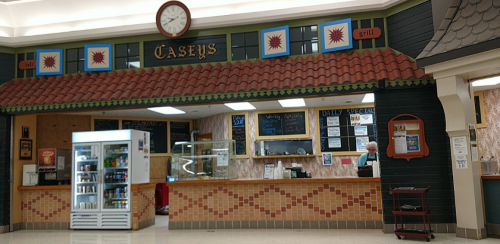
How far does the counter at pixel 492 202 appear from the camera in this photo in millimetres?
6578

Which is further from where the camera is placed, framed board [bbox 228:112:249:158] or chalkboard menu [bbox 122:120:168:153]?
chalkboard menu [bbox 122:120:168:153]

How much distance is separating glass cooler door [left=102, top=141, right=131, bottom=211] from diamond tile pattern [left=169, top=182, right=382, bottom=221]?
1.13 metres

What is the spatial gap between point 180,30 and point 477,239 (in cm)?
671

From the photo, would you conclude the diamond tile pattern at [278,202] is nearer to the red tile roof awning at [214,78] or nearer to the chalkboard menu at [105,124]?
the red tile roof awning at [214,78]

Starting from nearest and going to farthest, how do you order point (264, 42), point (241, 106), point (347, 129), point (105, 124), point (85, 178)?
point (264, 42)
point (85, 178)
point (241, 106)
point (347, 129)
point (105, 124)

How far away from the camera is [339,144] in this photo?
10078 mm

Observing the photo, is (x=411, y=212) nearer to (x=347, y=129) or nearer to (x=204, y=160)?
(x=347, y=129)

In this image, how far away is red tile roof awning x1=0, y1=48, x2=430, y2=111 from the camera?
741cm

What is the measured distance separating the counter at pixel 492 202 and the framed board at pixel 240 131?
548 centimetres

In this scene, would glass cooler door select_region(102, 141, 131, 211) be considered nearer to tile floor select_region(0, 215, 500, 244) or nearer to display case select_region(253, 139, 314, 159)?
tile floor select_region(0, 215, 500, 244)

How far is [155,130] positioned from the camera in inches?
452

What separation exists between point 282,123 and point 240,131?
3.61ft

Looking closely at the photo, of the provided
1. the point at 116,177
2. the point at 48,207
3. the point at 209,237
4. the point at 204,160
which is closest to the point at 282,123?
the point at 204,160

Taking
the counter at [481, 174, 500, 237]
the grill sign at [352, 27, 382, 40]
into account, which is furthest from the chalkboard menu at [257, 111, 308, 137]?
the counter at [481, 174, 500, 237]
